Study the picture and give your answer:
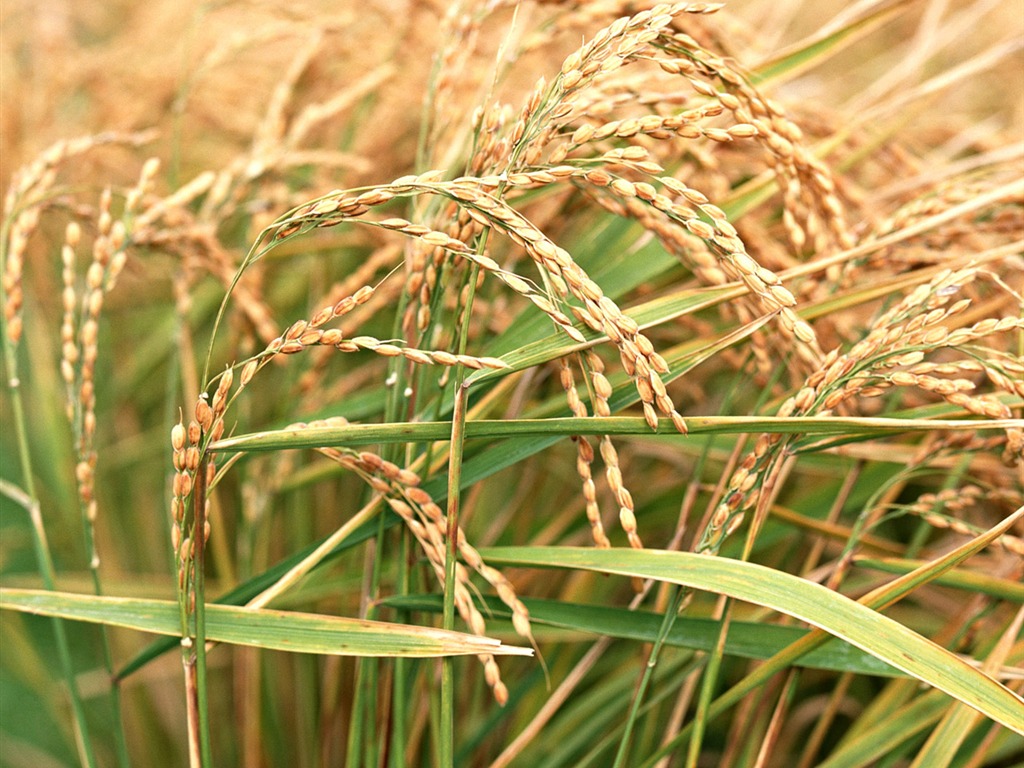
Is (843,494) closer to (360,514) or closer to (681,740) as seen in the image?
(681,740)

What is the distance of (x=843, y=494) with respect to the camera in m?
0.87

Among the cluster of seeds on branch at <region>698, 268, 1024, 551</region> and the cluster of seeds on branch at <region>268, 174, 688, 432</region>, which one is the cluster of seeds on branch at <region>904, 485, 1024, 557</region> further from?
the cluster of seeds on branch at <region>268, 174, 688, 432</region>

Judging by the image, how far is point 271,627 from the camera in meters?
0.60

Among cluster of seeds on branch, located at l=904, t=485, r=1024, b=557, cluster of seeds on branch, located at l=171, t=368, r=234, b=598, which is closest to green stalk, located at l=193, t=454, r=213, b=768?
cluster of seeds on branch, located at l=171, t=368, r=234, b=598

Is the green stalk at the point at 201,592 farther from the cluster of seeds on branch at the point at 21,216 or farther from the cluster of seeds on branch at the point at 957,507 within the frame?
the cluster of seeds on branch at the point at 957,507

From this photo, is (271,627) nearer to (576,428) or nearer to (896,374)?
(576,428)

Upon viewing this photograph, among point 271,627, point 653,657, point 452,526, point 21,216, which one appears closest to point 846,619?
point 653,657

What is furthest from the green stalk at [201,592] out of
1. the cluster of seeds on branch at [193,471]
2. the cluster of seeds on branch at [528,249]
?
the cluster of seeds on branch at [528,249]

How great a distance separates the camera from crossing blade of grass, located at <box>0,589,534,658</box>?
1.89 feet

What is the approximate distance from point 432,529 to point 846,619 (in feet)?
0.99

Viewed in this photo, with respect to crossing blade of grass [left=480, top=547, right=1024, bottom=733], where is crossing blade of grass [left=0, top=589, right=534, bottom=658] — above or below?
above

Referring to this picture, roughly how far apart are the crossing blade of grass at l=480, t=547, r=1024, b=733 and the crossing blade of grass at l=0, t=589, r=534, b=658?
15cm

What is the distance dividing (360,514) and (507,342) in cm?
20

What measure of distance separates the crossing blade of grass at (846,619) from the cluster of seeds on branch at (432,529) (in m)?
0.09
